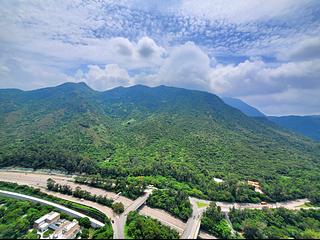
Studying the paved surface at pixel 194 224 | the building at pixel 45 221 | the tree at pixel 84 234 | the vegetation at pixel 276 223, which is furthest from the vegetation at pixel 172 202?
the building at pixel 45 221

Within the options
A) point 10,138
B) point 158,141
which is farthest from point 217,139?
point 10,138

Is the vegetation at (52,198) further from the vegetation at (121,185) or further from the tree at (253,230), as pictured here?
the tree at (253,230)

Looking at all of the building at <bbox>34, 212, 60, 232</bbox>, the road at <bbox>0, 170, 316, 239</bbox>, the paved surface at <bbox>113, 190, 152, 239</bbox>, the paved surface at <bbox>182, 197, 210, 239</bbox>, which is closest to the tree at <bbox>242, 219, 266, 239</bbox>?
the road at <bbox>0, 170, 316, 239</bbox>

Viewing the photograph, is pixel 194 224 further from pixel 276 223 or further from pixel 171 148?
pixel 171 148

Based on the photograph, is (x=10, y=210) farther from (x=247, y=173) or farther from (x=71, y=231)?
(x=247, y=173)

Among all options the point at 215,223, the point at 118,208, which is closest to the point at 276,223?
the point at 215,223

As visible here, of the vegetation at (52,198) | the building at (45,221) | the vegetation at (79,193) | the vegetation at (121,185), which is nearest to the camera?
the building at (45,221)
